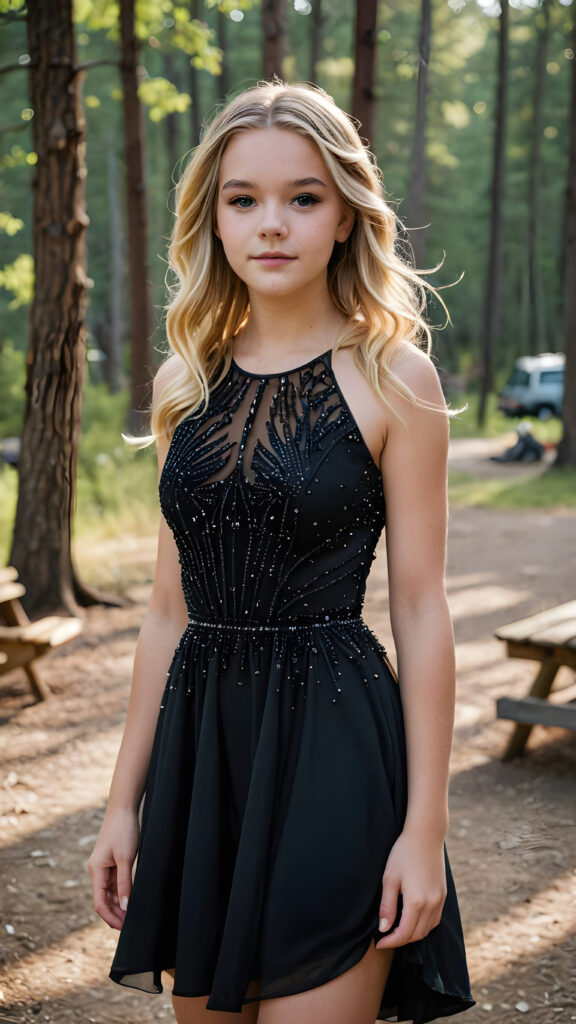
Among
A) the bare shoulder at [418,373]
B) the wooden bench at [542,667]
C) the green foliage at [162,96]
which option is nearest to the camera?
the bare shoulder at [418,373]

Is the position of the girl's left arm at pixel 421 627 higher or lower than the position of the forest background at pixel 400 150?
lower

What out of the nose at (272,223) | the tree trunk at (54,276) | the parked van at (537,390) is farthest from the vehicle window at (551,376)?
the nose at (272,223)

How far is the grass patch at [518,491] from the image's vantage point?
49.1 feet

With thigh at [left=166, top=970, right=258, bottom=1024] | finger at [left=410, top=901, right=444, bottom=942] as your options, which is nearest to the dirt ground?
thigh at [left=166, top=970, right=258, bottom=1024]

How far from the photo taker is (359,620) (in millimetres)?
2061

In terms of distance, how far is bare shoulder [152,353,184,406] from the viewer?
7.42ft

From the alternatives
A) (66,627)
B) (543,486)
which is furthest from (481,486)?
(66,627)

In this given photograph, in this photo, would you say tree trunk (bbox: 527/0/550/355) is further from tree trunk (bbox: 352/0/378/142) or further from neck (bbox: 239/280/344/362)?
neck (bbox: 239/280/344/362)

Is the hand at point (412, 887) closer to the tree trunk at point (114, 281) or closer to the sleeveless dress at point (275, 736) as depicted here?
the sleeveless dress at point (275, 736)

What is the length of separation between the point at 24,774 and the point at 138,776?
3.78 m

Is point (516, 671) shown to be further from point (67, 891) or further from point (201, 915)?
point (201, 915)

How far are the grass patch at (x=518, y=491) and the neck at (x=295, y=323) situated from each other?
42.7 feet

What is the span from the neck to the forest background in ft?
48.5

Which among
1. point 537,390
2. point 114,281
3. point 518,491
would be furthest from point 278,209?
point 114,281
